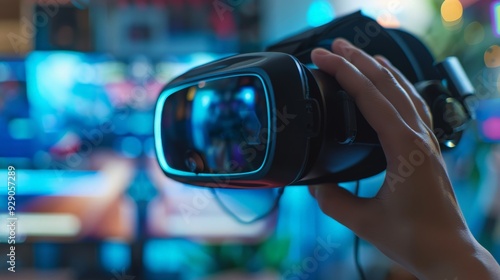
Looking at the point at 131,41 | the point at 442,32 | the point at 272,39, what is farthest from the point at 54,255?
the point at 442,32

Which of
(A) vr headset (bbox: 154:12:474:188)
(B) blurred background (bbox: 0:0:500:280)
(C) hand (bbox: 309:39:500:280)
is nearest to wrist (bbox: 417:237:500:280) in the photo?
(C) hand (bbox: 309:39:500:280)

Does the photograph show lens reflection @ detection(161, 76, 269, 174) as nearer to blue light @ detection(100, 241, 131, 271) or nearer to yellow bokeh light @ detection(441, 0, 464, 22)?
blue light @ detection(100, 241, 131, 271)

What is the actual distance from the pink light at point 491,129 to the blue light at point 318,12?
25.5 inches

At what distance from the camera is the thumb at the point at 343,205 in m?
0.41

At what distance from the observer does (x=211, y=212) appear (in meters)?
1.53

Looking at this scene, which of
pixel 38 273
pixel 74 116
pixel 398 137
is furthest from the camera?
pixel 74 116

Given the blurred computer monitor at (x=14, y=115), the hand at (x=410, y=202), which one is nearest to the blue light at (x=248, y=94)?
the hand at (x=410, y=202)

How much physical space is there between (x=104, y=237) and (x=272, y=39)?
86 cm

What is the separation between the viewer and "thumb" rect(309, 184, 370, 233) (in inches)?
16.3

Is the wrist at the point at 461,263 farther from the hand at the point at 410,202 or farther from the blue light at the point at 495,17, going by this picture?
the blue light at the point at 495,17

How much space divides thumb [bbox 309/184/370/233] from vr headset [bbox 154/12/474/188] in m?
0.02

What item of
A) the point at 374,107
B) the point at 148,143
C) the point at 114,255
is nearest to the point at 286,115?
the point at 374,107

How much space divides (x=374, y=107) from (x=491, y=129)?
1422 mm

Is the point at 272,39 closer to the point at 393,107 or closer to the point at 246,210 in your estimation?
the point at 246,210
